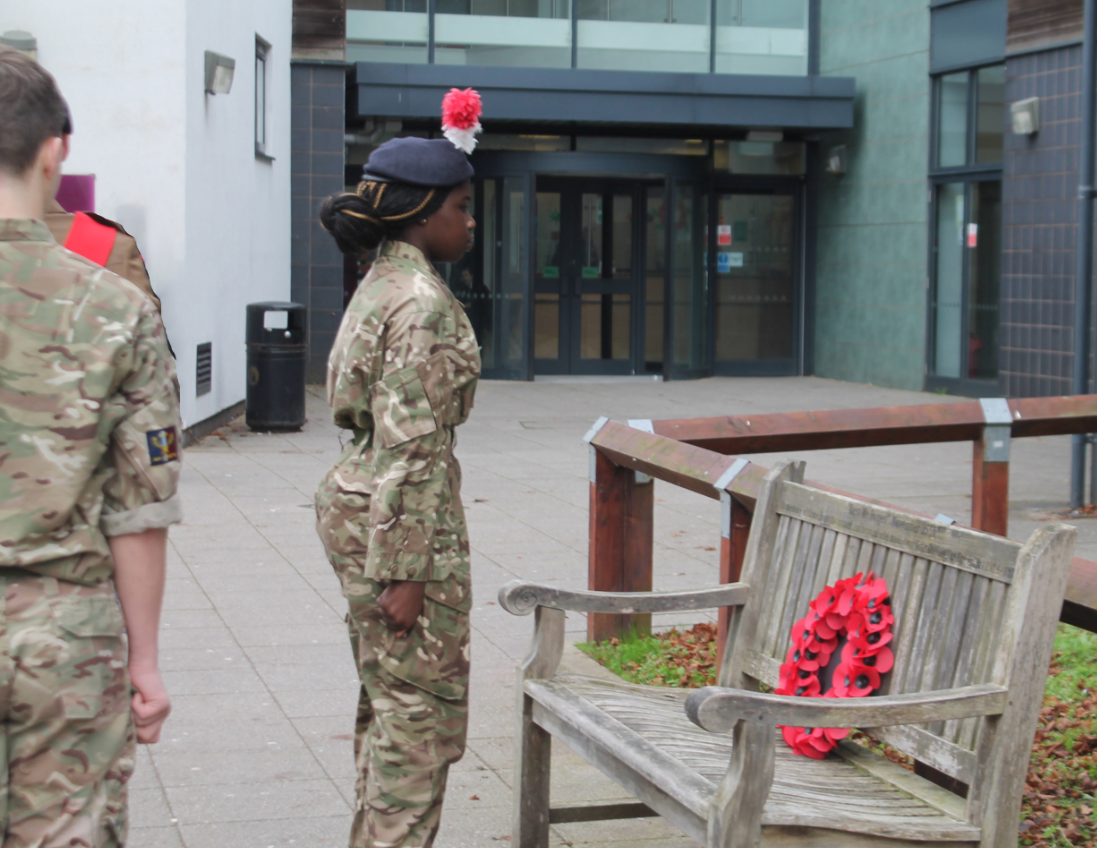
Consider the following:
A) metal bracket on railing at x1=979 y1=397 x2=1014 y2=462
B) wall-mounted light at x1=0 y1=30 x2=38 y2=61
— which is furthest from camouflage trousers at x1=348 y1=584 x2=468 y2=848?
wall-mounted light at x1=0 y1=30 x2=38 y2=61

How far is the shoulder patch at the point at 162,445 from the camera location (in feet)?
6.83

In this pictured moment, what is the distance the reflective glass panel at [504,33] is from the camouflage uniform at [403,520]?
15.3 metres

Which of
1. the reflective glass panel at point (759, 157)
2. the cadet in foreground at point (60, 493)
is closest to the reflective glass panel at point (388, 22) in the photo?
the reflective glass panel at point (759, 157)

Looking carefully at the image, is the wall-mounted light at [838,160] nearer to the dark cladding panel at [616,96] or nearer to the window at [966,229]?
the dark cladding panel at [616,96]

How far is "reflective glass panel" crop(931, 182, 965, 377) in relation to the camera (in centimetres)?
1655

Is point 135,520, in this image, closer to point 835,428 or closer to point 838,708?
point 838,708

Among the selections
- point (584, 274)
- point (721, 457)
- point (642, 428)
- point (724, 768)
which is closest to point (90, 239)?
point (724, 768)

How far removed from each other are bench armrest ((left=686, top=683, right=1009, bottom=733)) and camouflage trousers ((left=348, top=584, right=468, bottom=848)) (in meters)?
0.71

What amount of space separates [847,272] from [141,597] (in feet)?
57.3

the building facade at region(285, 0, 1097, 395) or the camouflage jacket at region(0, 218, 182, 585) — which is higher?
the building facade at region(285, 0, 1097, 395)

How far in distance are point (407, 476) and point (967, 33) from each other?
1494 cm

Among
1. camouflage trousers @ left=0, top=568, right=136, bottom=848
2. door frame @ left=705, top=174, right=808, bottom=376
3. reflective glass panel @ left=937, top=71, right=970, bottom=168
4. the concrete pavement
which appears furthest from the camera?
door frame @ left=705, top=174, right=808, bottom=376

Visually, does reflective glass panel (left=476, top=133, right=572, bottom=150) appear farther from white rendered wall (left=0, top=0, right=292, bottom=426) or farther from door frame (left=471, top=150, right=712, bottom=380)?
white rendered wall (left=0, top=0, right=292, bottom=426)

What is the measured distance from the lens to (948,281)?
1683 centimetres
